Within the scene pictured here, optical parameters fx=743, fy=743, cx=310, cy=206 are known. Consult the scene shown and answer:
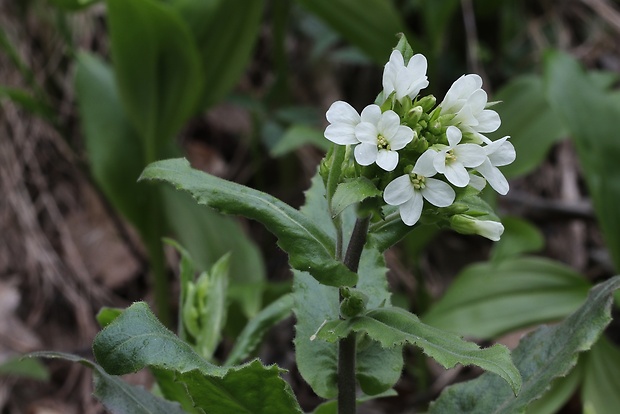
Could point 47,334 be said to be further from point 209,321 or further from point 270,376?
point 270,376

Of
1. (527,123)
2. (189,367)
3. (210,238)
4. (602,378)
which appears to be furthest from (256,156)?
(189,367)

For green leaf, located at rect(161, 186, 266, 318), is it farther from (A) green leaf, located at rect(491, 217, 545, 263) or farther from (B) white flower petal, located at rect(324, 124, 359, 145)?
(B) white flower petal, located at rect(324, 124, 359, 145)

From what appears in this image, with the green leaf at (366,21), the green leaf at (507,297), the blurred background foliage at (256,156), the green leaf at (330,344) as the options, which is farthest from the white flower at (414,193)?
the green leaf at (366,21)

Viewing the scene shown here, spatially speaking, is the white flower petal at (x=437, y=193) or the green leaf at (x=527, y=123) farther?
the green leaf at (x=527, y=123)

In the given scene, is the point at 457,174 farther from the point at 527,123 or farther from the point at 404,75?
the point at 527,123

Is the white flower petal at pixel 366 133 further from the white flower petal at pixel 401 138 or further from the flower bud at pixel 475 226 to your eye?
the flower bud at pixel 475 226
